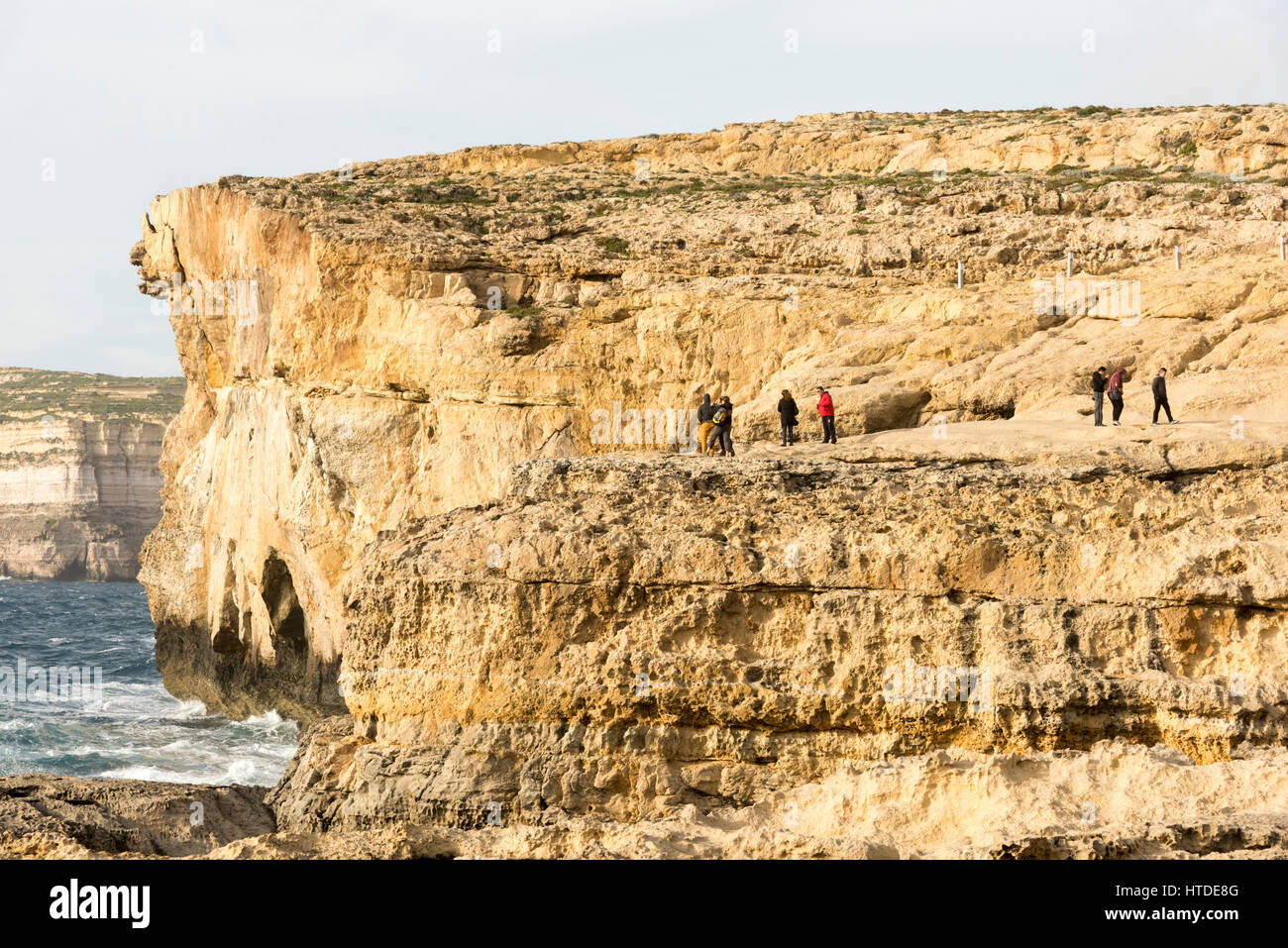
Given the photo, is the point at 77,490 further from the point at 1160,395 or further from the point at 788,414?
the point at 1160,395

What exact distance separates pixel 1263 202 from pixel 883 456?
14039mm

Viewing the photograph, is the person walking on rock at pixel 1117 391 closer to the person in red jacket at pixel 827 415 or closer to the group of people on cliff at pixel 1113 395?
the group of people on cliff at pixel 1113 395

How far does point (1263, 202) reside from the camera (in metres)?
26.8

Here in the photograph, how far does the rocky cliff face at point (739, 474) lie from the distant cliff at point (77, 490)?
66481mm

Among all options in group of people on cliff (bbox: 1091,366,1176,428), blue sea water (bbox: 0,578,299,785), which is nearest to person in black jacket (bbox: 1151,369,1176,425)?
group of people on cliff (bbox: 1091,366,1176,428)

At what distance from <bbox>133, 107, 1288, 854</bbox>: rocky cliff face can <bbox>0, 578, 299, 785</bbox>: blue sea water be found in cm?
138

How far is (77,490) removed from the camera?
100250 millimetres

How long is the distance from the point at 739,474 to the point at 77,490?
95.0 metres

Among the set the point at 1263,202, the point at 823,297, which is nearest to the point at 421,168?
the point at 823,297

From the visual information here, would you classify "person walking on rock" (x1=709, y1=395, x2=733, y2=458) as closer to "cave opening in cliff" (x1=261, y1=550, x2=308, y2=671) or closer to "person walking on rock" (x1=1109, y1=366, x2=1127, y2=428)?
"person walking on rock" (x1=1109, y1=366, x2=1127, y2=428)

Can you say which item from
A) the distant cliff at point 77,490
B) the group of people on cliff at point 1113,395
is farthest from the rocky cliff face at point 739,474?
the distant cliff at point 77,490

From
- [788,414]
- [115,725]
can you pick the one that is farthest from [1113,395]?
[115,725]

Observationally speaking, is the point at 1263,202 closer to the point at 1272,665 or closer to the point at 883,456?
the point at 883,456

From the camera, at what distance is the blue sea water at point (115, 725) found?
90.9 ft
